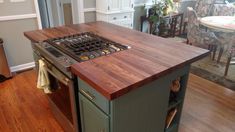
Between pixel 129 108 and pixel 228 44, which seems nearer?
pixel 129 108

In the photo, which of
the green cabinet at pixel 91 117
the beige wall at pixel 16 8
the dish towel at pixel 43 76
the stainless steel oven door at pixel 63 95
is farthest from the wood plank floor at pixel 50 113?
the beige wall at pixel 16 8

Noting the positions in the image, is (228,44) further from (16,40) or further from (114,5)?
(16,40)

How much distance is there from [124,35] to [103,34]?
23 centimetres

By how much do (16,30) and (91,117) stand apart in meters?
2.49

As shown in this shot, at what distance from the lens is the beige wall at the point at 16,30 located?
299cm

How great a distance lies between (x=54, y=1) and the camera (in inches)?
177

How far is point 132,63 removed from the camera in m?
1.36

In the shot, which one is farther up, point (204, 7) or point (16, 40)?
point (204, 7)

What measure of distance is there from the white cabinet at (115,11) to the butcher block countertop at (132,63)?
178 centimetres

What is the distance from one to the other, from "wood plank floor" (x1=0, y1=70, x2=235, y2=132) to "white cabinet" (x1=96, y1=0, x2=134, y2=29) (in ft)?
5.93

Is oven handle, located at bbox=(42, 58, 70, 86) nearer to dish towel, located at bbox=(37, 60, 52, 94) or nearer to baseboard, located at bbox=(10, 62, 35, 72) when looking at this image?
dish towel, located at bbox=(37, 60, 52, 94)

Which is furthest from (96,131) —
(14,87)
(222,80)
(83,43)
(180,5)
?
(180,5)

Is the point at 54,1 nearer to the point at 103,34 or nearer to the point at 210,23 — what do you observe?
the point at 103,34

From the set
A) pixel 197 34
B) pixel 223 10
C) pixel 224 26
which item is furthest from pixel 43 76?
pixel 223 10
